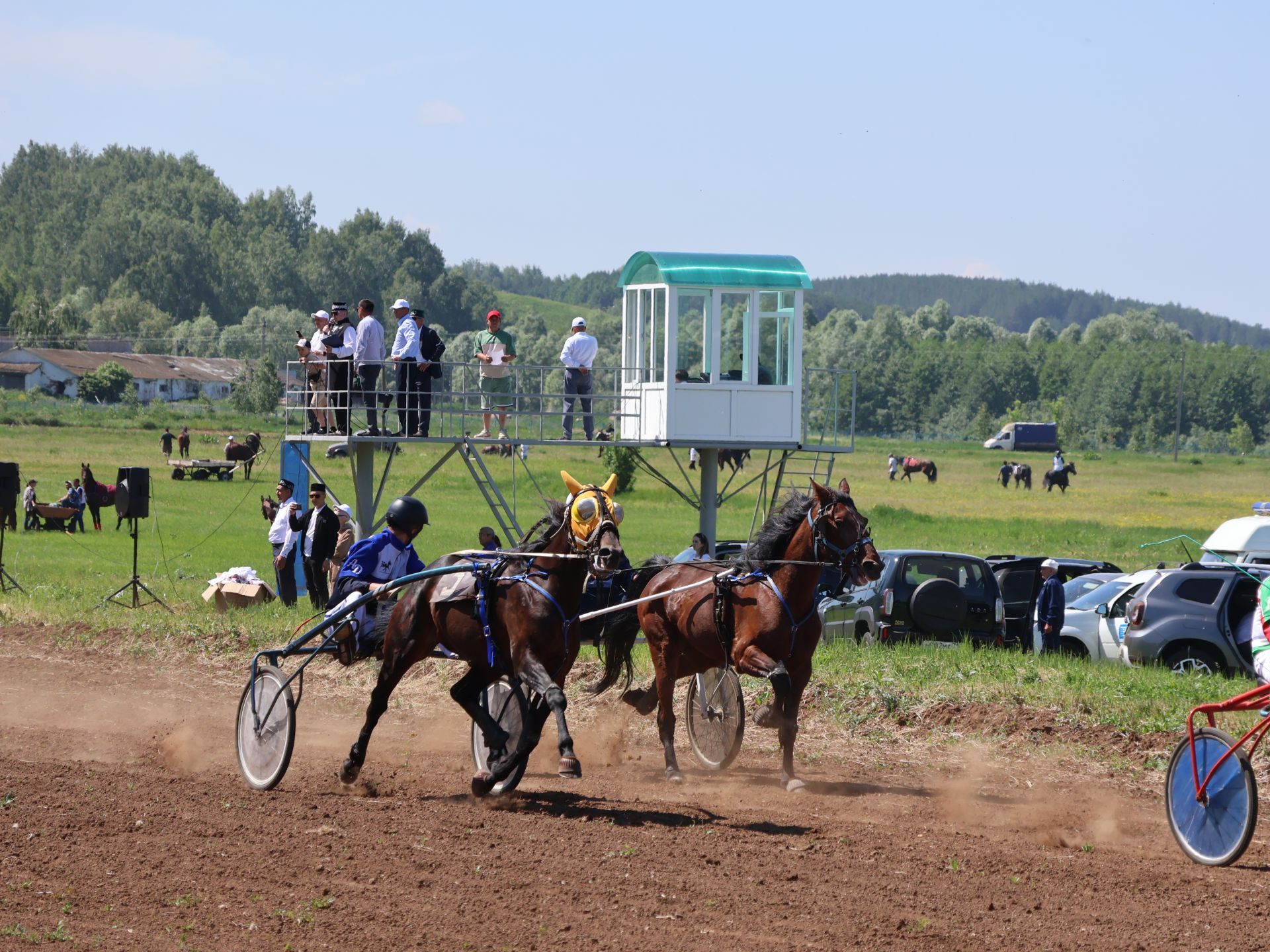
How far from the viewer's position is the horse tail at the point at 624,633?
41.8 feet

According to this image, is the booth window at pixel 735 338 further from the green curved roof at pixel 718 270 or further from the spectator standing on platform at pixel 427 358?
the spectator standing on platform at pixel 427 358

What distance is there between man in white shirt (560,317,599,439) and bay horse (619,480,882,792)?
9.91 meters

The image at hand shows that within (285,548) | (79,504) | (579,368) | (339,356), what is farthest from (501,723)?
(79,504)

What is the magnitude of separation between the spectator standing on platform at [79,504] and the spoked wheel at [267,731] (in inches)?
1083

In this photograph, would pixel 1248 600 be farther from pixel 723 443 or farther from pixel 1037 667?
pixel 723 443

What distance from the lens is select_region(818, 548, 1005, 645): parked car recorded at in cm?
1762

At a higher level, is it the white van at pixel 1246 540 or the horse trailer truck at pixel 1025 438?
the horse trailer truck at pixel 1025 438

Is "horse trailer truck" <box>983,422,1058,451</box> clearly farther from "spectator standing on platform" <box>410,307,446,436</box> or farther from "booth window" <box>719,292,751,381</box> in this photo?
"spectator standing on platform" <box>410,307,446,436</box>

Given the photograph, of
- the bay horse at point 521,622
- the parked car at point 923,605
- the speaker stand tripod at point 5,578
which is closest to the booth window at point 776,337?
the parked car at point 923,605

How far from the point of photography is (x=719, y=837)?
901 centimetres

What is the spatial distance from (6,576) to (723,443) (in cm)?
1202

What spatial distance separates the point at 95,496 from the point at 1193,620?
2949cm

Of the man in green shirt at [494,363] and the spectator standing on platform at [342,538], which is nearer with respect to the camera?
the spectator standing on platform at [342,538]

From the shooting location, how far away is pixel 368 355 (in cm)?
1991
